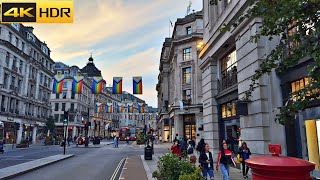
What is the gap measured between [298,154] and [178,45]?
132 feet

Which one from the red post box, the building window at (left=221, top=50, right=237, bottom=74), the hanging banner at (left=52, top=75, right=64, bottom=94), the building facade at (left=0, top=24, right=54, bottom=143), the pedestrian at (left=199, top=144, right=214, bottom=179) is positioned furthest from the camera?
the building facade at (left=0, top=24, right=54, bottom=143)

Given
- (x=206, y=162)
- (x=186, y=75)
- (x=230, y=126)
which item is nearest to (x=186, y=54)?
(x=186, y=75)

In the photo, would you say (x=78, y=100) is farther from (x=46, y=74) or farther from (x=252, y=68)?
(x=252, y=68)

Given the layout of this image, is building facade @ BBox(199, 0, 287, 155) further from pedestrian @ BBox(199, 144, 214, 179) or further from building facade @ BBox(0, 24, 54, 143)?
building facade @ BBox(0, 24, 54, 143)

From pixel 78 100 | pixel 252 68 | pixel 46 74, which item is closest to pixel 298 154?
pixel 252 68

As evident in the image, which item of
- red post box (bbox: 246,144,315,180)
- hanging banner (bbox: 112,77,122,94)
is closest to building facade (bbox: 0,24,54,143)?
hanging banner (bbox: 112,77,122,94)

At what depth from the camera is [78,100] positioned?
81875 millimetres

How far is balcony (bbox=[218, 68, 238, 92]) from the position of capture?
614 inches

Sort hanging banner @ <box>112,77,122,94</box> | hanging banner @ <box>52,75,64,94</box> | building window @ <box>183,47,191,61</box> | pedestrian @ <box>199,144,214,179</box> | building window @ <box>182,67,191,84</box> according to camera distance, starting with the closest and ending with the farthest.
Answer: pedestrian @ <box>199,144,214,179</box>
hanging banner @ <box>112,77,122,94</box>
hanging banner @ <box>52,75,64,94</box>
building window @ <box>182,67,191,84</box>
building window @ <box>183,47,191,61</box>

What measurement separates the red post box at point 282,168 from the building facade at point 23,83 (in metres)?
48.0

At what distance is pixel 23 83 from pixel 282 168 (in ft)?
184

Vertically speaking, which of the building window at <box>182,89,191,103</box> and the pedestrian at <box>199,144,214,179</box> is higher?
the building window at <box>182,89,191,103</box>

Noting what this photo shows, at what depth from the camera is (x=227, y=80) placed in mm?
16766

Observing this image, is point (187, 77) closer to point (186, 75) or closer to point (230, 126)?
point (186, 75)
